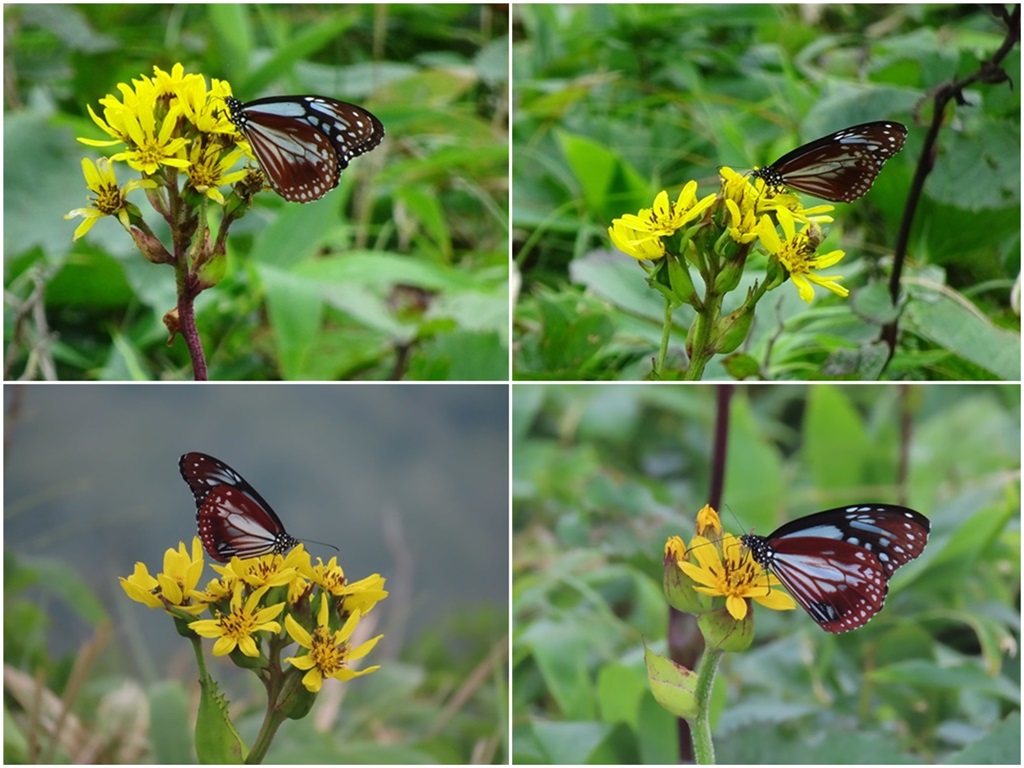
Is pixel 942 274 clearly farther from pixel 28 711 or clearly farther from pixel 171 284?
pixel 28 711

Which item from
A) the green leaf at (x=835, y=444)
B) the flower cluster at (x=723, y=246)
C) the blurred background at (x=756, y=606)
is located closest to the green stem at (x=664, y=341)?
the flower cluster at (x=723, y=246)

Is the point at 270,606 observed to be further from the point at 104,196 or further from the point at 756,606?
the point at 756,606

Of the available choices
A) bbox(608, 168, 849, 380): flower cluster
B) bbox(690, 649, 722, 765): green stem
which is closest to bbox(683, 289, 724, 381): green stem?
bbox(608, 168, 849, 380): flower cluster

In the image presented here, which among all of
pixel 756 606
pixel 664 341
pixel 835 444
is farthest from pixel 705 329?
pixel 835 444

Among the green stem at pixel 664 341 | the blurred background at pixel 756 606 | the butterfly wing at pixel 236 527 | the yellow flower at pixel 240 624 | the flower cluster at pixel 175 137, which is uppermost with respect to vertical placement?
the flower cluster at pixel 175 137

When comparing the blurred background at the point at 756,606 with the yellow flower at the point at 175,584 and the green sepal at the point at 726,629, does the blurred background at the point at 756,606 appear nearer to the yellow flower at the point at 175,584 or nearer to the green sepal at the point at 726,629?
the green sepal at the point at 726,629
